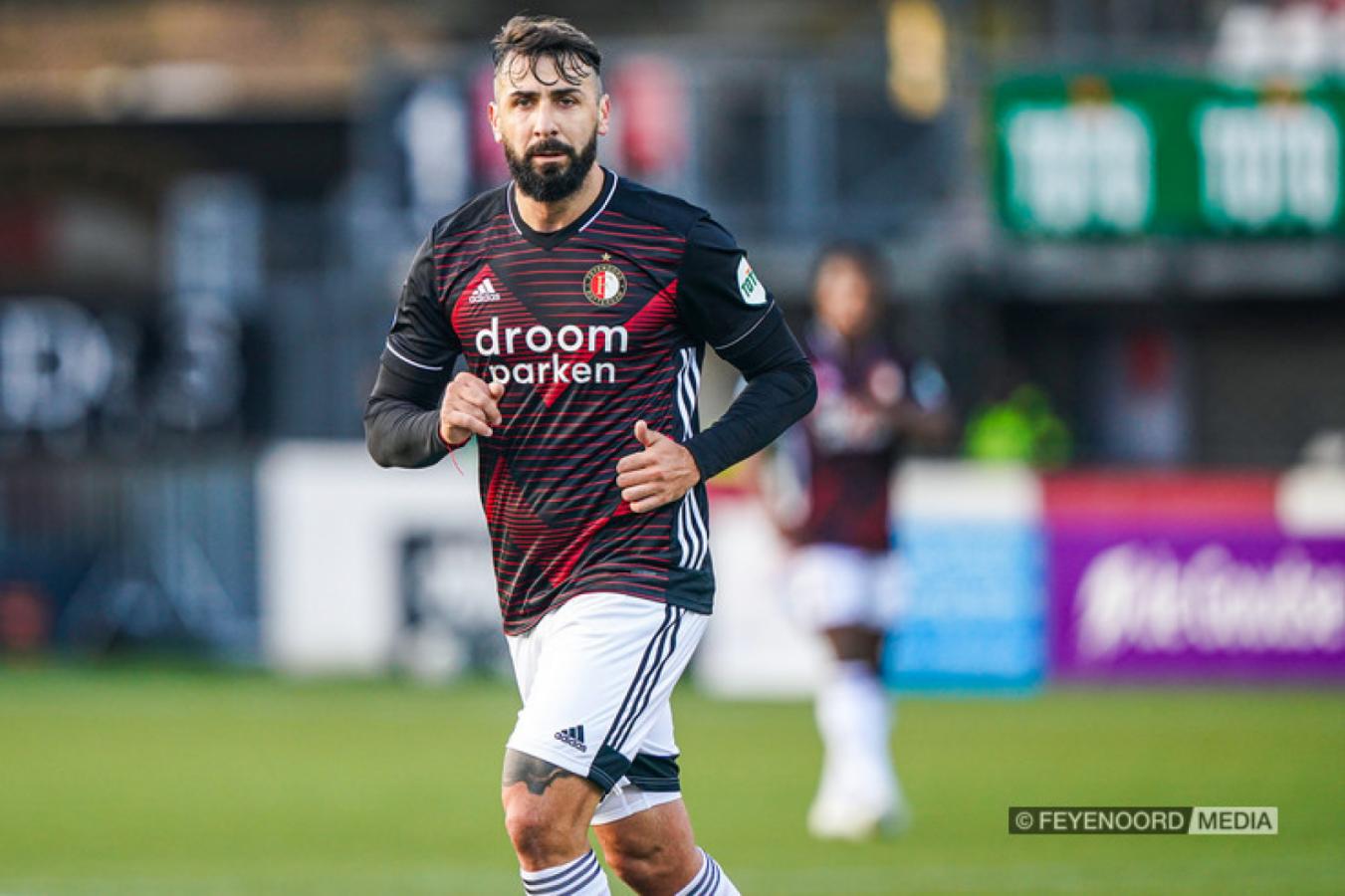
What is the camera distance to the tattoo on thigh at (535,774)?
5.66 metres

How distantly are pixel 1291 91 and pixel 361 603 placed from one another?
9737mm

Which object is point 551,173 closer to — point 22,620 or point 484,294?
point 484,294

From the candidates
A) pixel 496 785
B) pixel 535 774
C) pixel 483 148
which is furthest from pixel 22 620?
pixel 535 774

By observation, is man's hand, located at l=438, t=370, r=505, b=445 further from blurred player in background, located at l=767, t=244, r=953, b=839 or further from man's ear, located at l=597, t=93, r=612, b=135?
blurred player in background, located at l=767, t=244, r=953, b=839

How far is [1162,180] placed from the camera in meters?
21.5

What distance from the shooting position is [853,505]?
10641mm

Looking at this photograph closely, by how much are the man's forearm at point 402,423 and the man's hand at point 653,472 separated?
465 millimetres

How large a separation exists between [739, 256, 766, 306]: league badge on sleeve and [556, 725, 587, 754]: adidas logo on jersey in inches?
46.5

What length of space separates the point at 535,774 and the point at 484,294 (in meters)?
1.22

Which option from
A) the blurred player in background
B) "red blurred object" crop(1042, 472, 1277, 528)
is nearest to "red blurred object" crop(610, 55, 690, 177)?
"red blurred object" crop(1042, 472, 1277, 528)

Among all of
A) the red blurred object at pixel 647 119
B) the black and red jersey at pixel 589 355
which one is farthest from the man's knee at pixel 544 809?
the red blurred object at pixel 647 119

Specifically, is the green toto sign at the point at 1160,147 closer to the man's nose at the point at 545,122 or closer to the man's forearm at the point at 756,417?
the man's forearm at the point at 756,417

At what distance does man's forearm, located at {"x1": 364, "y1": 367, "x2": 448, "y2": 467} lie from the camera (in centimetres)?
584

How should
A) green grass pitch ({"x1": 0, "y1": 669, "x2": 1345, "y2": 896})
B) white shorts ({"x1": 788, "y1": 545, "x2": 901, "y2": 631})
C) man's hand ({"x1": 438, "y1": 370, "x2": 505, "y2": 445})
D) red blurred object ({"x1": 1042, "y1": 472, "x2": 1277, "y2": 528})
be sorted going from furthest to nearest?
red blurred object ({"x1": 1042, "y1": 472, "x2": 1277, "y2": 528})
white shorts ({"x1": 788, "y1": 545, "x2": 901, "y2": 631})
green grass pitch ({"x1": 0, "y1": 669, "x2": 1345, "y2": 896})
man's hand ({"x1": 438, "y1": 370, "x2": 505, "y2": 445})
